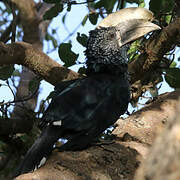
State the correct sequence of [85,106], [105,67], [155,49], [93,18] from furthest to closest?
[93,18] < [105,67] < [155,49] < [85,106]

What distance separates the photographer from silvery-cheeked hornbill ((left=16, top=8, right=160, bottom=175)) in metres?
1.88


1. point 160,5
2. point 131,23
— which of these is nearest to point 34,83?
point 131,23

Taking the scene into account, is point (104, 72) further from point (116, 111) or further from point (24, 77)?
point (24, 77)

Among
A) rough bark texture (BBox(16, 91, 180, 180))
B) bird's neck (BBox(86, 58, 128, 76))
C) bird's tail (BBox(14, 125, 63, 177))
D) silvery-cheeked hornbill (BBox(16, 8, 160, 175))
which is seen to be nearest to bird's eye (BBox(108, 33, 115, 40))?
silvery-cheeked hornbill (BBox(16, 8, 160, 175))

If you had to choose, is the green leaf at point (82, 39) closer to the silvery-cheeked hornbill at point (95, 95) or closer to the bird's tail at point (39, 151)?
the silvery-cheeked hornbill at point (95, 95)

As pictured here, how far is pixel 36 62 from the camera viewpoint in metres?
2.41

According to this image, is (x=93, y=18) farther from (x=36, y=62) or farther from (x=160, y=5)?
(x=160, y=5)

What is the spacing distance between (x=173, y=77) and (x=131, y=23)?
50 cm

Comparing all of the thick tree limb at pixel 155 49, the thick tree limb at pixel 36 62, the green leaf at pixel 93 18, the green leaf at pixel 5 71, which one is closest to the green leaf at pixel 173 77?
the thick tree limb at pixel 155 49

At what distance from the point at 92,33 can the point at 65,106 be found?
85 centimetres

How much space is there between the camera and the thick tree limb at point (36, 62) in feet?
7.50

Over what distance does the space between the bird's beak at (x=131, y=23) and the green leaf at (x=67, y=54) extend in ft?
1.08

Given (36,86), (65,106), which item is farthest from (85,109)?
(36,86)

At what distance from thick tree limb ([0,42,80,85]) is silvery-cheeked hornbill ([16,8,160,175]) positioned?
0.65ft
